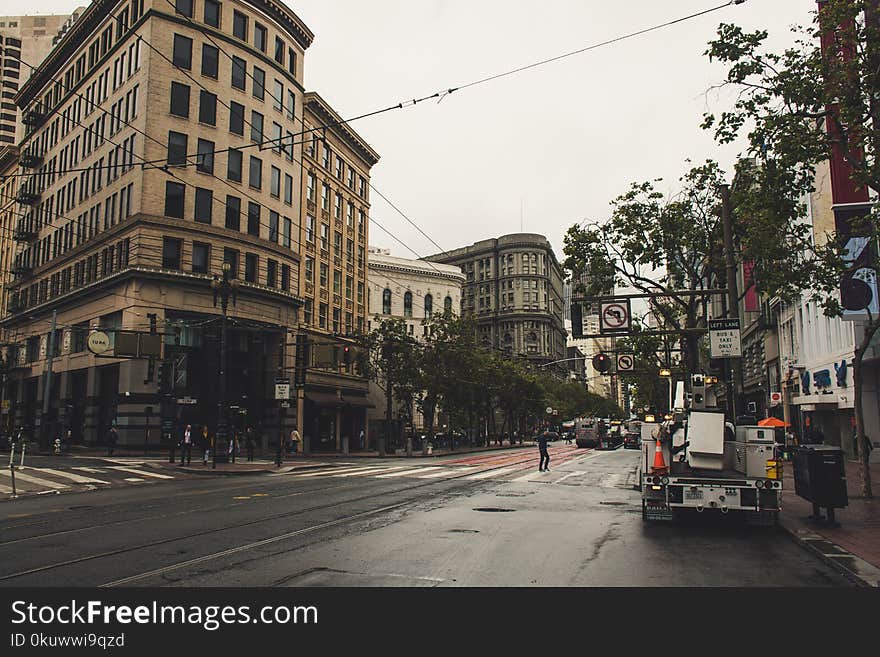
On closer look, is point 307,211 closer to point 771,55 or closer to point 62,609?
point 771,55

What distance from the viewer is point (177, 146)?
142ft

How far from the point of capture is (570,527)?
12641mm

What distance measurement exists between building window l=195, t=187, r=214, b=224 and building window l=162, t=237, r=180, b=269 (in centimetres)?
218

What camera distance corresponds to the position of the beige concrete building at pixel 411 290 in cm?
8644

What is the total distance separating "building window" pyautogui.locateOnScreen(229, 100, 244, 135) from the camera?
151 ft

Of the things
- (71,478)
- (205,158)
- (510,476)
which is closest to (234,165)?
(205,158)

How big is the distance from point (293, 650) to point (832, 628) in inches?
173

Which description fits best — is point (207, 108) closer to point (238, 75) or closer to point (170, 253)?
point (238, 75)

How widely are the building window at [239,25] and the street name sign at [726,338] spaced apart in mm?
41047

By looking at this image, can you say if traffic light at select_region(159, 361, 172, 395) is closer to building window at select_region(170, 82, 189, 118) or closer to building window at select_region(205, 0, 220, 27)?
building window at select_region(170, 82, 189, 118)

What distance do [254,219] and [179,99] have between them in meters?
8.68

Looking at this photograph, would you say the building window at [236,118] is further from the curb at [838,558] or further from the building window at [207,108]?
the curb at [838,558]

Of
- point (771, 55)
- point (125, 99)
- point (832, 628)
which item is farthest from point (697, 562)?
point (125, 99)

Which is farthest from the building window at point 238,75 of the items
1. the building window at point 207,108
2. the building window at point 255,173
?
the building window at point 255,173
